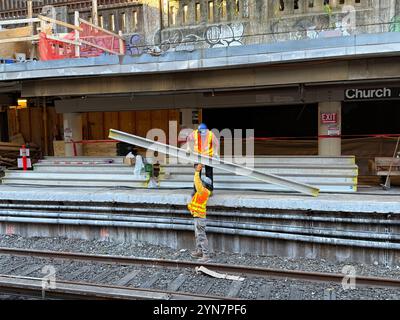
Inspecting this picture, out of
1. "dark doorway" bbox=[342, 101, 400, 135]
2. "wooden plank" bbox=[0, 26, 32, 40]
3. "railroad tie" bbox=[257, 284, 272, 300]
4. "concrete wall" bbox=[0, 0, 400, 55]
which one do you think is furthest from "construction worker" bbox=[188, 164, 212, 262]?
"wooden plank" bbox=[0, 26, 32, 40]

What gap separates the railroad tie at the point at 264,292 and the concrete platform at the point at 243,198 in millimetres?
2086

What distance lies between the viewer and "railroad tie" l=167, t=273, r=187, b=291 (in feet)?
21.5

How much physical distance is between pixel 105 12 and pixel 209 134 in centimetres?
1163

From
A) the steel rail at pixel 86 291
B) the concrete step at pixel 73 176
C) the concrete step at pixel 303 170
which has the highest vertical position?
the concrete step at pixel 303 170

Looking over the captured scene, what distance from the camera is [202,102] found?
13305 mm

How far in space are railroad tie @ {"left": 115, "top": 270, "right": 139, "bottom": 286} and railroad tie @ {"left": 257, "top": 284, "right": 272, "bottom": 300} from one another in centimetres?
223

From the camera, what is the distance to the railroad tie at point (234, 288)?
623 cm

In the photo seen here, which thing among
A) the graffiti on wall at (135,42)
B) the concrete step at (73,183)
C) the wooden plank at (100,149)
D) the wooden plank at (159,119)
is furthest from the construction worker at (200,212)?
the graffiti on wall at (135,42)

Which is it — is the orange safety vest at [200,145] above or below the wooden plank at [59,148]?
above

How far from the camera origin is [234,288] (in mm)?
6484

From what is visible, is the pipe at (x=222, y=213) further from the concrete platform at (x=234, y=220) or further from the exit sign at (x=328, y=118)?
the exit sign at (x=328, y=118)

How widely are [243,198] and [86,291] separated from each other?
3925mm

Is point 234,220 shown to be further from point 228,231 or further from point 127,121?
point 127,121
